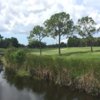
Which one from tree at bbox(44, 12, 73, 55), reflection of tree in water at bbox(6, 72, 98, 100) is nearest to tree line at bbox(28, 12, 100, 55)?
tree at bbox(44, 12, 73, 55)

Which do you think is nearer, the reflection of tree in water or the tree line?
the reflection of tree in water

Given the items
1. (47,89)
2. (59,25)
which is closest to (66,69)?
(47,89)

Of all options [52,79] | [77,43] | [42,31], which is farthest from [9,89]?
[77,43]

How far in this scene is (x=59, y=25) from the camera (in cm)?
8450

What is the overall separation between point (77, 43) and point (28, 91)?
289 feet

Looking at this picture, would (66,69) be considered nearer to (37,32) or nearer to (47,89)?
(47,89)

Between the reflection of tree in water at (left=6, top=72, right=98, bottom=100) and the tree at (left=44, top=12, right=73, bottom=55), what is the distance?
3092cm

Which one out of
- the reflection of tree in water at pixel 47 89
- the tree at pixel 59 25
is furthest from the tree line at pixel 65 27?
the reflection of tree in water at pixel 47 89

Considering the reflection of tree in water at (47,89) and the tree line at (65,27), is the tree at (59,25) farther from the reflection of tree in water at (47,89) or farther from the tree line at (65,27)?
the reflection of tree in water at (47,89)

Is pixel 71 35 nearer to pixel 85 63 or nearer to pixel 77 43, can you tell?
pixel 77 43

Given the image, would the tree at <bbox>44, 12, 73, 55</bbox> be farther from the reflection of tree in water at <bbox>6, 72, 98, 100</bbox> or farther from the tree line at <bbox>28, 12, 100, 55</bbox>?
the reflection of tree in water at <bbox>6, 72, 98, 100</bbox>

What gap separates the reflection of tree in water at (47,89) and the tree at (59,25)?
3092 cm

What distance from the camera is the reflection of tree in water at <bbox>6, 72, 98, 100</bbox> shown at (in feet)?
121

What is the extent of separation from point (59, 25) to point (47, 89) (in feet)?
141
